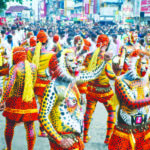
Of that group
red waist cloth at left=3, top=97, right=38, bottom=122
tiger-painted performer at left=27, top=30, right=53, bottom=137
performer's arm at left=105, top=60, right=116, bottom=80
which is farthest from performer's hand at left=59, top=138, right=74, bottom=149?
tiger-painted performer at left=27, top=30, right=53, bottom=137

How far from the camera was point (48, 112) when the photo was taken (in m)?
2.78

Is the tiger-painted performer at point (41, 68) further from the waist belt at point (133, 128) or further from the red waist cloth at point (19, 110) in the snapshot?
the waist belt at point (133, 128)

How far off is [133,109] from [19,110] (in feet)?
5.42

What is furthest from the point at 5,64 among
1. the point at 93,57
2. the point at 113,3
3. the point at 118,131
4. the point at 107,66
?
the point at 113,3

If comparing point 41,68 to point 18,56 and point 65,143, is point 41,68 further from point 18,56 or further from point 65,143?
point 65,143

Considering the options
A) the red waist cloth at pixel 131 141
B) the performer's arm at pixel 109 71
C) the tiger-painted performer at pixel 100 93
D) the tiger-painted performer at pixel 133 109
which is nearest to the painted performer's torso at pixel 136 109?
the tiger-painted performer at pixel 133 109

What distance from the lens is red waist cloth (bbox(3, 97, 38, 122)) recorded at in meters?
3.93

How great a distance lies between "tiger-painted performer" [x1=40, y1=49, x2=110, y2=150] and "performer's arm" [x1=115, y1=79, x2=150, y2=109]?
58 centimetres

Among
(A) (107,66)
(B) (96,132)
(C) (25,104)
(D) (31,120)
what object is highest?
(A) (107,66)

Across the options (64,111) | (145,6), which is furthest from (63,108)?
(145,6)

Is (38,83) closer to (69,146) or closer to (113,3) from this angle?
(69,146)

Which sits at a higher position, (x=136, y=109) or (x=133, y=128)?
(x=136, y=109)

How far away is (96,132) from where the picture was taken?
18.2ft

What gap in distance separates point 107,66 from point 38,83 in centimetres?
160
